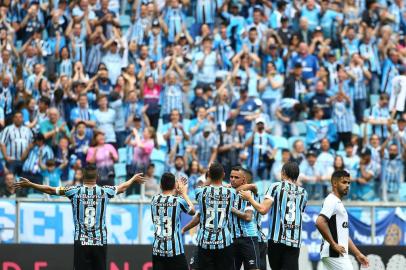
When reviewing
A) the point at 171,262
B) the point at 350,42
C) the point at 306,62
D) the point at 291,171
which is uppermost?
the point at 350,42

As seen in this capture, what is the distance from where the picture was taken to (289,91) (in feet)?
90.0

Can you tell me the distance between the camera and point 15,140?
24.9m

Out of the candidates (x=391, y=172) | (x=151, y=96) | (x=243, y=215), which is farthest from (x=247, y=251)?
(x=151, y=96)

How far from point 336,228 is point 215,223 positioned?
1807 mm

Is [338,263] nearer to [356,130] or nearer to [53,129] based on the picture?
[53,129]

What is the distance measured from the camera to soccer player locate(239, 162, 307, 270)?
1684 cm

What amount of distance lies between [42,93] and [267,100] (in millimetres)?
4970

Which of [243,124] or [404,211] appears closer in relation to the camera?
[404,211]

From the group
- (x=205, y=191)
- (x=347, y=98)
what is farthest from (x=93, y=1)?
(x=205, y=191)

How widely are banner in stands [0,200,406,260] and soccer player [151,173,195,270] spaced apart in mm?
5307

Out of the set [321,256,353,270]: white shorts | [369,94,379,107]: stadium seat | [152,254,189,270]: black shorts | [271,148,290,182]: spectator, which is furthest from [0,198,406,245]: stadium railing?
[321,256,353,270]: white shorts

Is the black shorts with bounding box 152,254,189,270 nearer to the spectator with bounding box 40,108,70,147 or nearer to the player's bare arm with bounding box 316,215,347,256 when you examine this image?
the player's bare arm with bounding box 316,215,347,256

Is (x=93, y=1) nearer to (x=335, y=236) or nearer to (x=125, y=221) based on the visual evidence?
(x=125, y=221)

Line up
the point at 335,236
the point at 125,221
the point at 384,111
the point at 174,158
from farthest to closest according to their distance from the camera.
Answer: the point at 384,111, the point at 174,158, the point at 125,221, the point at 335,236
